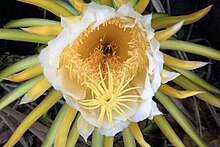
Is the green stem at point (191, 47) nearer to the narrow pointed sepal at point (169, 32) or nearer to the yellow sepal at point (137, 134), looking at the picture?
the narrow pointed sepal at point (169, 32)

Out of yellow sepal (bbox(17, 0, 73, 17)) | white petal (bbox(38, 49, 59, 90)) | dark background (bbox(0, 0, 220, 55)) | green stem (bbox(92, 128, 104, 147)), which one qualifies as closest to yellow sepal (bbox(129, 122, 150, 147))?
green stem (bbox(92, 128, 104, 147))

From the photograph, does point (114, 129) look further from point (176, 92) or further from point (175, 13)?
point (175, 13)

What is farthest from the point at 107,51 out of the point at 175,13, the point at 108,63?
the point at 175,13

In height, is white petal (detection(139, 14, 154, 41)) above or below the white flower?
above

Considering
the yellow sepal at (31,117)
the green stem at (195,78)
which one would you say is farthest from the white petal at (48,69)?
the green stem at (195,78)

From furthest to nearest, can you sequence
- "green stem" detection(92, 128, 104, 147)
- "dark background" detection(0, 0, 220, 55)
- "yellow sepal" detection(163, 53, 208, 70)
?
"dark background" detection(0, 0, 220, 55) < "green stem" detection(92, 128, 104, 147) < "yellow sepal" detection(163, 53, 208, 70)

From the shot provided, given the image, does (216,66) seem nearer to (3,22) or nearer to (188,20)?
(188,20)

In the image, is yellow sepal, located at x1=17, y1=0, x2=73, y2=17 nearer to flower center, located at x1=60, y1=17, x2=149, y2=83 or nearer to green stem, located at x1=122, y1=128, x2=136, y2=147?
flower center, located at x1=60, y1=17, x2=149, y2=83

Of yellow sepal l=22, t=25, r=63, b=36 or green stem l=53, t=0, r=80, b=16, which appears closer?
yellow sepal l=22, t=25, r=63, b=36
